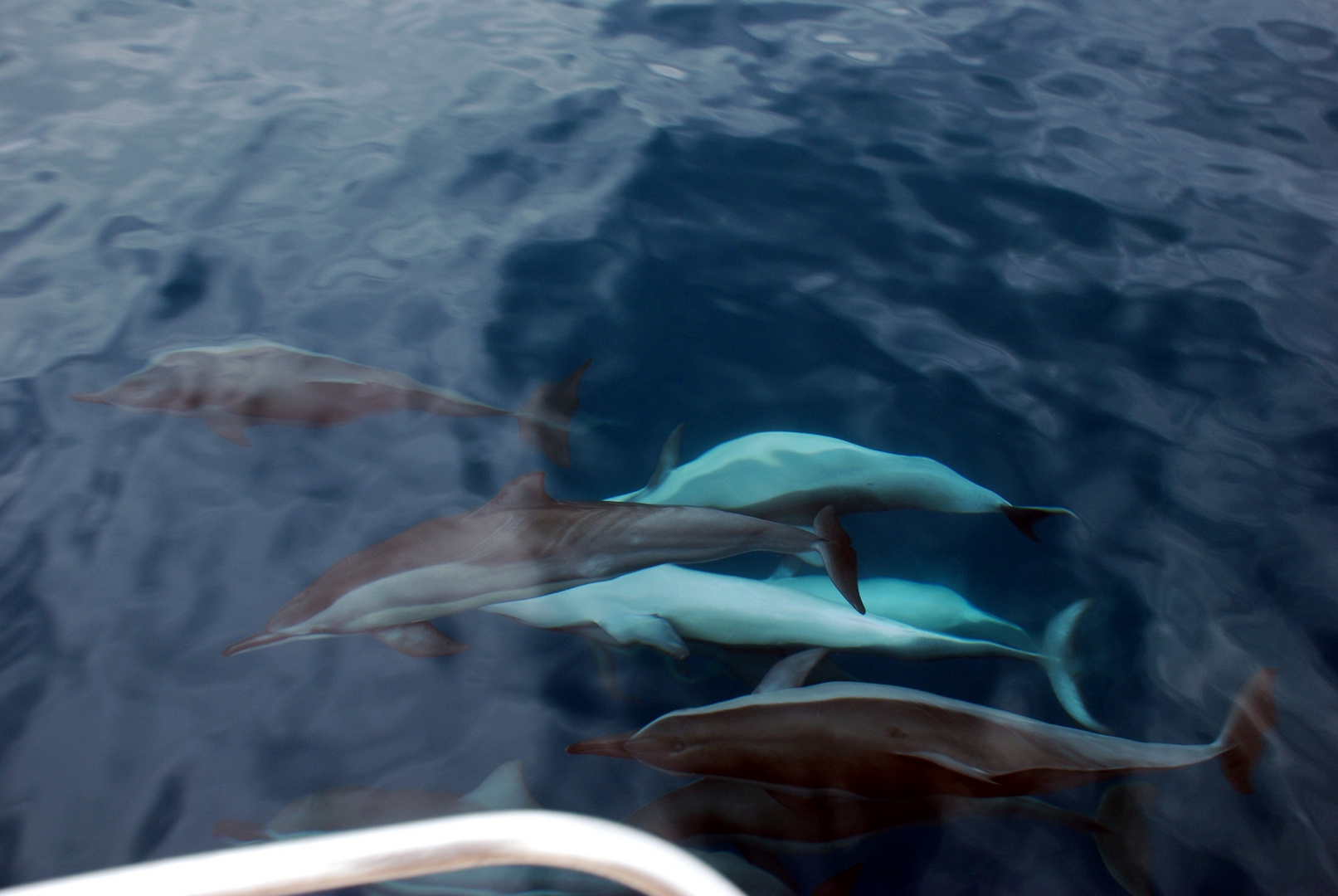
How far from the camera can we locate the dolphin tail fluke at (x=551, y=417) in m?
4.56

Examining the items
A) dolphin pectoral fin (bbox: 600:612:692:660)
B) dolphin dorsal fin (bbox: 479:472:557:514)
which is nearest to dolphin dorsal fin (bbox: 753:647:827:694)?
dolphin pectoral fin (bbox: 600:612:692:660)

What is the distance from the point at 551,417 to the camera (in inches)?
180

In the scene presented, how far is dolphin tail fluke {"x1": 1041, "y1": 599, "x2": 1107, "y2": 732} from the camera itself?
3596 millimetres

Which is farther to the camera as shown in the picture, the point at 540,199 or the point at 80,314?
the point at 540,199

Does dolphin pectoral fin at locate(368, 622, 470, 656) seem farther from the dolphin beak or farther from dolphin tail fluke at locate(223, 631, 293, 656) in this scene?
the dolphin beak

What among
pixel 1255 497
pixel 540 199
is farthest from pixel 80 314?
pixel 1255 497

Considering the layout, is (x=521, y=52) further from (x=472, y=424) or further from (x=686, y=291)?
(x=472, y=424)

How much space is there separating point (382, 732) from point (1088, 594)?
3314 millimetres

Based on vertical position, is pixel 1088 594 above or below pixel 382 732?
above

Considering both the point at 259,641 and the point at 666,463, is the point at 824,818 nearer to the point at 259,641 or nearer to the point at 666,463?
the point at 666,463

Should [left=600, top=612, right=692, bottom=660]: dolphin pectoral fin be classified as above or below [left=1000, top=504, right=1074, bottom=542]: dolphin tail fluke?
below

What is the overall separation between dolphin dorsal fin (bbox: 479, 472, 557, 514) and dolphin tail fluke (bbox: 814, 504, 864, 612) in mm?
1191

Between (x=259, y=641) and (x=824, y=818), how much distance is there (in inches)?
94.0

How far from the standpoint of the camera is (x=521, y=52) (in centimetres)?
855
